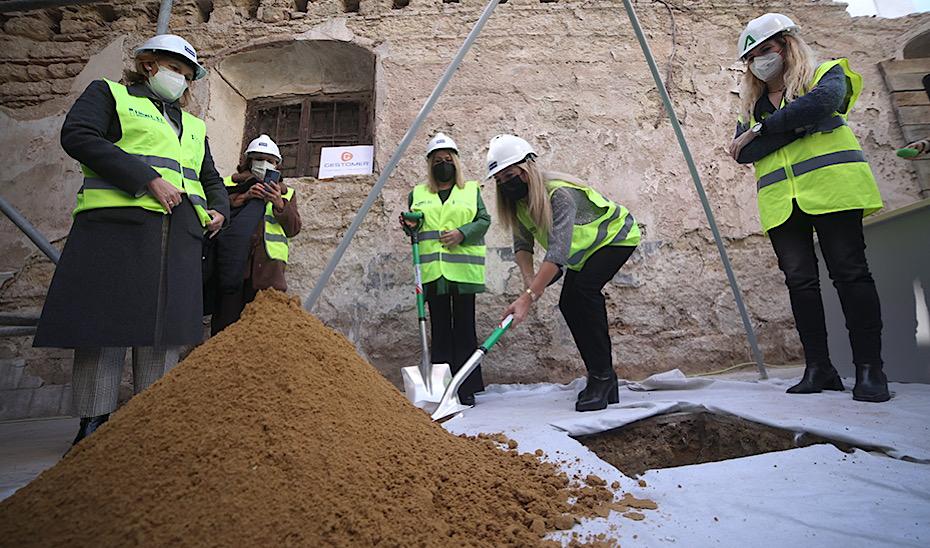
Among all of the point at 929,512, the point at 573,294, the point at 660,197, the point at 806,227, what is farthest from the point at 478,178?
the point at 929,512

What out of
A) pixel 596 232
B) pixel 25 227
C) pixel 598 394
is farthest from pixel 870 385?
pixel 25 227

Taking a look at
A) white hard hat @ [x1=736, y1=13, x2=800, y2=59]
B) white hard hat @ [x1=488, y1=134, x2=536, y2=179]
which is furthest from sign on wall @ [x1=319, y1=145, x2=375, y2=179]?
white hard hat @ [x1=736, y1=13, x2=800, y2=59]

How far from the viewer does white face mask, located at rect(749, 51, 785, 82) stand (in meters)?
2.03

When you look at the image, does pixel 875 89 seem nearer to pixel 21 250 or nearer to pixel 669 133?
pixel 669 133

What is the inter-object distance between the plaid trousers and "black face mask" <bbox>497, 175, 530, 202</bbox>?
1539 mm

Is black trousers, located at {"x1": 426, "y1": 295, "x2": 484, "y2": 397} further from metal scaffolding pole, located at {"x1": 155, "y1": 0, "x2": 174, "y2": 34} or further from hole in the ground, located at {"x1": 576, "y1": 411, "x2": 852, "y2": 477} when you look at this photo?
metal scaffolding pole, located at {"x1": 155, "y1": 0, "x2": 174, "y2": 34}

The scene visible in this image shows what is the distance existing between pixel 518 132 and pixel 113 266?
267 centimetres

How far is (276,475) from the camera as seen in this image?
900 millimetres

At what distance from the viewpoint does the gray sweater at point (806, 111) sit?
1878 mm

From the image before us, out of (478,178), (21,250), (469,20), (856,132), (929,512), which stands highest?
(469,20)

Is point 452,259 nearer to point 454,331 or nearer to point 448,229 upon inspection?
point 448,229

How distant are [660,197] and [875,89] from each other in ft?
5.93

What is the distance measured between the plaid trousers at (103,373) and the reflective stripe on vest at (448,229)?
135cm

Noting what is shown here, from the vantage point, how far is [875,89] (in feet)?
11.5
